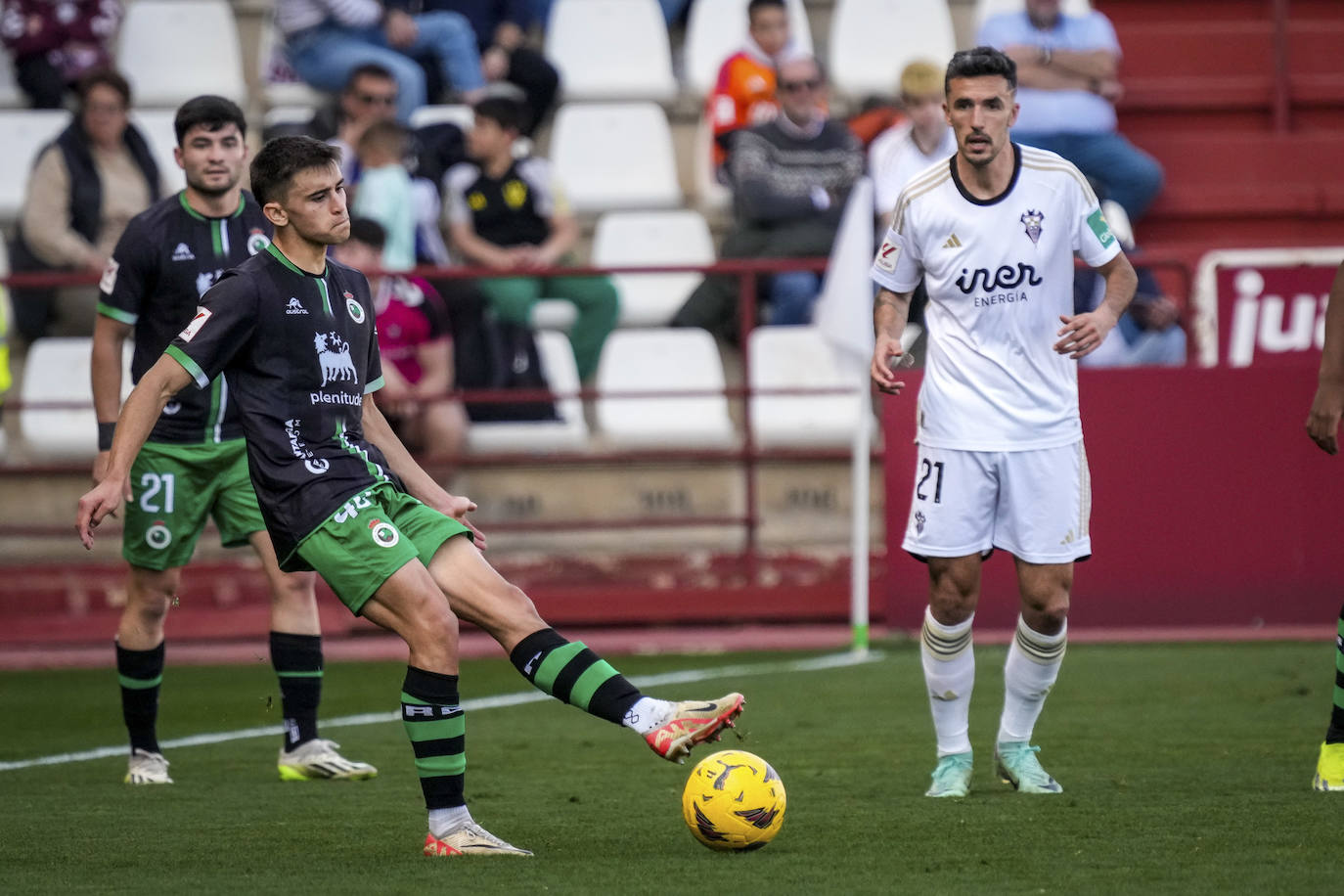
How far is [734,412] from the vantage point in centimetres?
1261

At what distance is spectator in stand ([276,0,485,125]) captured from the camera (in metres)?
12.9

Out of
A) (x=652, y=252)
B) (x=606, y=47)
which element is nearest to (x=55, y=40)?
(x=606, y=47)

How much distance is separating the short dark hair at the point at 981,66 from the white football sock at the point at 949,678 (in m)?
1.71

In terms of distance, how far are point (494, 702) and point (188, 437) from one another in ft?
8.39

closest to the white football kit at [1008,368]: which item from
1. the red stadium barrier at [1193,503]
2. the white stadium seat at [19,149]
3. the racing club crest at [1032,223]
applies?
the racing club crest at [1032,223]

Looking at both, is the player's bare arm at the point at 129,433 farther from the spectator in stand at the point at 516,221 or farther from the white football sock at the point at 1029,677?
the spectator in stand at the point at 516,221

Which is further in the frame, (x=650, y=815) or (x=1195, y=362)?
(x=1195, y=362)

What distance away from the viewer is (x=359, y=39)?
516 inches

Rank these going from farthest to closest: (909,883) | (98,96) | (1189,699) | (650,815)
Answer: (98,96), (1189,699), (650,815), (909,883)

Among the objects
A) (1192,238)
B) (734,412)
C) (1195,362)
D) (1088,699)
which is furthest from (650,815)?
(1192,238)

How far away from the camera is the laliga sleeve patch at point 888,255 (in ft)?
20.6

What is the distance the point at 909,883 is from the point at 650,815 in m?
1.40

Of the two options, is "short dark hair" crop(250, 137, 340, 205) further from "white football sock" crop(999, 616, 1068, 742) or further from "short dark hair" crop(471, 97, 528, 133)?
"short dark hair" crop(471, 97, 528, 133)

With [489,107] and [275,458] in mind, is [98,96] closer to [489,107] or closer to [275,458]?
[489,107]
